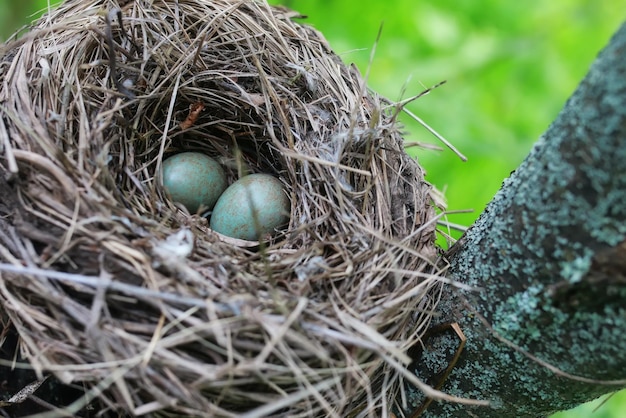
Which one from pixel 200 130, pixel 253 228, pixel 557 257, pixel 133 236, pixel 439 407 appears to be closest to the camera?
pixel 557 257

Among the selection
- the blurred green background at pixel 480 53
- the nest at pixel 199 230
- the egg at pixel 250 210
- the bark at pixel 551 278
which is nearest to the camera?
the bark at pixel 551 278

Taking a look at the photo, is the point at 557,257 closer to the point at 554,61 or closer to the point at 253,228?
the point at 253,228

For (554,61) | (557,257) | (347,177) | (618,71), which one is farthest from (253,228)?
(554,61)

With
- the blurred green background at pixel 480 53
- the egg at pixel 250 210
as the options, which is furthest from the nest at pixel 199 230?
the blurred green background at pixel 480 53

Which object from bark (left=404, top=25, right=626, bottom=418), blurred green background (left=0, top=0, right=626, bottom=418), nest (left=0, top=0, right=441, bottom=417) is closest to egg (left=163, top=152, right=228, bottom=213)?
nest (left=0, top=0, right=441, bottom=417)

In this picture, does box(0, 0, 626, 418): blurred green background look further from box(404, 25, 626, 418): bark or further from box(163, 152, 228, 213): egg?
box(404, 25, 626, 418): bark

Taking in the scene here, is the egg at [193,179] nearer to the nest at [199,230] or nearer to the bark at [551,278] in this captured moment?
the nest at [199,230]
